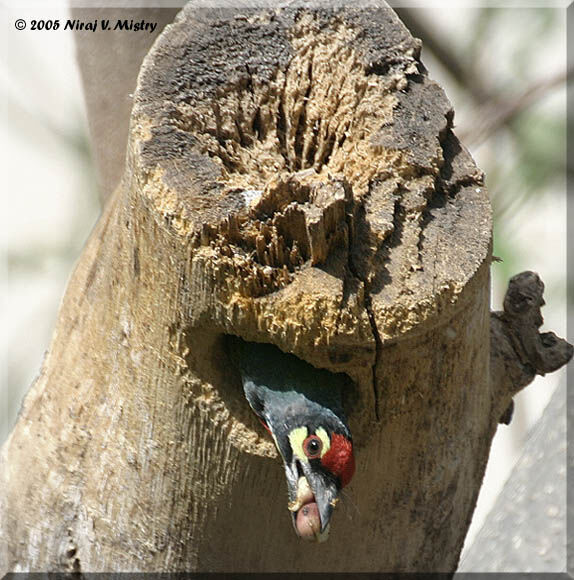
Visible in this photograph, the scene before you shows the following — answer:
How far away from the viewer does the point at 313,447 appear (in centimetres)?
134

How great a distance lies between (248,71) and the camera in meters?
1.48

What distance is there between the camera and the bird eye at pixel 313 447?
1.34m

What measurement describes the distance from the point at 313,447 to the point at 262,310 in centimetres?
21

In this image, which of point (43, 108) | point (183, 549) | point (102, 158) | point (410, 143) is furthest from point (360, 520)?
point (43, 108)

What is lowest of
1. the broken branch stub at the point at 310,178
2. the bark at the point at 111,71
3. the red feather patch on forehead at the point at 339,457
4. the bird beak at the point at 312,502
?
the bird beak at the point at 312,502

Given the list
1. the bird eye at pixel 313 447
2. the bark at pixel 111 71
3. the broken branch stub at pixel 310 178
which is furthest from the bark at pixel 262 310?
the bark at pixel 111 71

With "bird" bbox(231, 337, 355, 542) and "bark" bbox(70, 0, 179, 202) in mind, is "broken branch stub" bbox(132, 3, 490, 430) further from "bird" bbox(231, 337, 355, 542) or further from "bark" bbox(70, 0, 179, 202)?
"bark" bbox(70, 0, 179, 202)

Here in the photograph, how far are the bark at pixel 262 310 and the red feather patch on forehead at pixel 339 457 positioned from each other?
0.09 m

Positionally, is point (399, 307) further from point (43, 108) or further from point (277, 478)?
point (43, 108)

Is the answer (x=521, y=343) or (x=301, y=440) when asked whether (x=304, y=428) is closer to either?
(x=301, y=440)

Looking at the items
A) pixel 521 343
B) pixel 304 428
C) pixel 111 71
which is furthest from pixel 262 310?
pixel 111 71

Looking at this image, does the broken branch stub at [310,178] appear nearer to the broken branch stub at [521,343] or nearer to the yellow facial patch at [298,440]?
the yellow facial patch at [298,440]

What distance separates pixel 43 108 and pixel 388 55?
291cm

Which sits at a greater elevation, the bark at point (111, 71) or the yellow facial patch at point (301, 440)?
the bark at point (111, 71)
